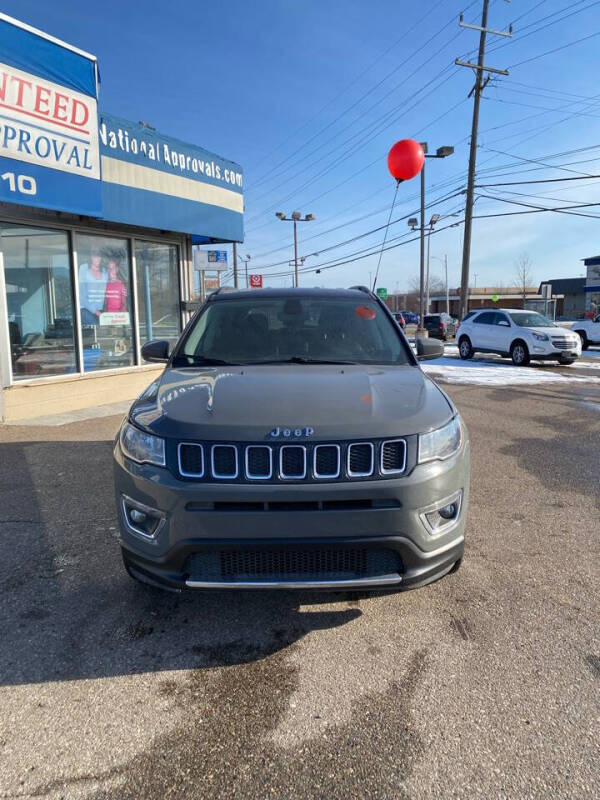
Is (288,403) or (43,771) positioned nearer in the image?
(43,771)

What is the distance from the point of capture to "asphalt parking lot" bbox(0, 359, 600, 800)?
1.93 m

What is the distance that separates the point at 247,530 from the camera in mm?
2326

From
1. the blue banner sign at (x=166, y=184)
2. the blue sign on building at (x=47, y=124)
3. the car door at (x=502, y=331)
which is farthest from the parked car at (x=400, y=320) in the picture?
the blue sign on building at (x=47, y=124)

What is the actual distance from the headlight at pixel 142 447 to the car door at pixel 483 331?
54.1 feet

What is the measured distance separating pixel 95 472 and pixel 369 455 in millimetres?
3979

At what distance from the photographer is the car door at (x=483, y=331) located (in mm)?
17609

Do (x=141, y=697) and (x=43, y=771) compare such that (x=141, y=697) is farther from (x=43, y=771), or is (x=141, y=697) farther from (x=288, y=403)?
(x=288, y=403)

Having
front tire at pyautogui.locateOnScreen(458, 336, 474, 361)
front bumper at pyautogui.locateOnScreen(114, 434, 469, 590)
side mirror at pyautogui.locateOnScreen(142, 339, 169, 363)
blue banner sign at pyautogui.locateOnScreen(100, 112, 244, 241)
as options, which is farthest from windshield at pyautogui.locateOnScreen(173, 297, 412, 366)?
front tire at pyautogui.locateOnScreen(458, 336, 474, 361)

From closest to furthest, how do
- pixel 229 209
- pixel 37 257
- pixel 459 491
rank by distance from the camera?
1. pixel 459 491
2. pixel 37 257
3. pixel 229 209

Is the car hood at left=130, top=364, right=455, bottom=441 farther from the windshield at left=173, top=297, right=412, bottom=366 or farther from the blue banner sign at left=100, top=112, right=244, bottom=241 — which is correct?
the blue banner sign at left=100, top=112, right=244, bottom=241

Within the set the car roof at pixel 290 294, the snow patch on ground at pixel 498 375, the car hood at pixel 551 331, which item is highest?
the car roof at pixel 290 294

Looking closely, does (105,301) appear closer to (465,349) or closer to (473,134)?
(465,349)

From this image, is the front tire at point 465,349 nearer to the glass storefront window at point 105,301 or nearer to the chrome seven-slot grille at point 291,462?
the glass storefront window at point 105,301

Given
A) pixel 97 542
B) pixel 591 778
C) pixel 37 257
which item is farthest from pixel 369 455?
pixel 37 257
